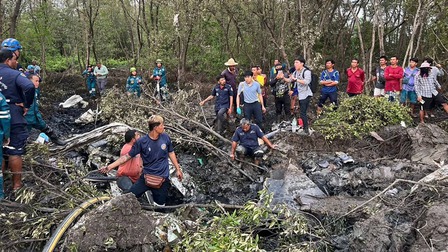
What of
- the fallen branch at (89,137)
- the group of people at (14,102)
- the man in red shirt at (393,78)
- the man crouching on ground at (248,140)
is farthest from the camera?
the man in red shirt at (393,78)

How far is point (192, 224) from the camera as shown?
14.9 feet

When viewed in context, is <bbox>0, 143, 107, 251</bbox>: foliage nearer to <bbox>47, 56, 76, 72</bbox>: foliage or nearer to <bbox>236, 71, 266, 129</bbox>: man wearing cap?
<bbox>236, 71, 266, 129</bbox>: man wearing cap

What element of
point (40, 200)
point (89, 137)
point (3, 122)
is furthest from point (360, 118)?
point (3, 122)

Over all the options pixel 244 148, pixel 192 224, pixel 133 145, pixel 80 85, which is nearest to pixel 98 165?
pixel 133 145

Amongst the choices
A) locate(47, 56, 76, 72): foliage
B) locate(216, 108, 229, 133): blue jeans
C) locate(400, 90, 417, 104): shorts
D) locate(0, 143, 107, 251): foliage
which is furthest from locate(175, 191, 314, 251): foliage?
locate(47, 56, 76, 72): foliage

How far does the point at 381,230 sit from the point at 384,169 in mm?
2785

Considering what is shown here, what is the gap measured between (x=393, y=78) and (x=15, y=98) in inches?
314

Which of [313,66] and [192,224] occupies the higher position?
[313,66]

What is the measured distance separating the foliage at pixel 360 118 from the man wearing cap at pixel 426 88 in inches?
20.2

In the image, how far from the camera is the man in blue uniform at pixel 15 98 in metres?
4.89

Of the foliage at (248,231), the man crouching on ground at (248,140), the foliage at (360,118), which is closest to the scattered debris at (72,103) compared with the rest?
the man crouching on ground at (248,140)

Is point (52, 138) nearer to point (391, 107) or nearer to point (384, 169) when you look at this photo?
point (384, 169)

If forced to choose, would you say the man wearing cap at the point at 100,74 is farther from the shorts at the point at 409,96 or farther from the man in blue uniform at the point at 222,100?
the shorts at the point at 409,96

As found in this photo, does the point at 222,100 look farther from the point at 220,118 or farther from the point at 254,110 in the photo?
the point at 254,110
